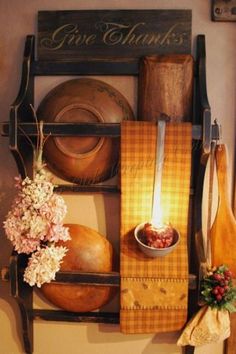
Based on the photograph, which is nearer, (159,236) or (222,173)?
(159,236)

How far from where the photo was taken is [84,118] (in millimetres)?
1153

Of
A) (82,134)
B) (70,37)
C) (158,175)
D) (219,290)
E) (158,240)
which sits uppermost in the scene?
(70,37)

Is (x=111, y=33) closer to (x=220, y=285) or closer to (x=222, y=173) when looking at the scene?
(x=222, y=173)

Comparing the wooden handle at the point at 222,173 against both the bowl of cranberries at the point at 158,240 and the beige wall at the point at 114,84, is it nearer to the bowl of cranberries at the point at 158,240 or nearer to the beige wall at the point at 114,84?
the beige wall at the point at 114,84

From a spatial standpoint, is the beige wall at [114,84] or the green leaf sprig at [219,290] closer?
the green leaf sprig at [219,290]

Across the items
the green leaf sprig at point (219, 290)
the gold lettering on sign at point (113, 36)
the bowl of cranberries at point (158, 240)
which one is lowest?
→ the green leaf sprig at point (219, 290)

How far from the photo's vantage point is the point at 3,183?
129 cm

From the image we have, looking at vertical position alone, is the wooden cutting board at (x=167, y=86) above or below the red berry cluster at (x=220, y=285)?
above

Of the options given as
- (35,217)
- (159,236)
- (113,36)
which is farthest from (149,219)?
(113,36)

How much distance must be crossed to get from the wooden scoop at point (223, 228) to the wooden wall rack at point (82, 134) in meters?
0.06

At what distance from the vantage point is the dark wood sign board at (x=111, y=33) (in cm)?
119

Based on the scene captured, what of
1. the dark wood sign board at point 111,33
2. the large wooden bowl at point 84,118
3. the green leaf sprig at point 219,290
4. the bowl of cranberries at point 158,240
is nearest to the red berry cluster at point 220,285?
the green leaf sprig at point 219,290

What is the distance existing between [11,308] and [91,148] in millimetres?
692

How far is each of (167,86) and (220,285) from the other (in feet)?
2.17
